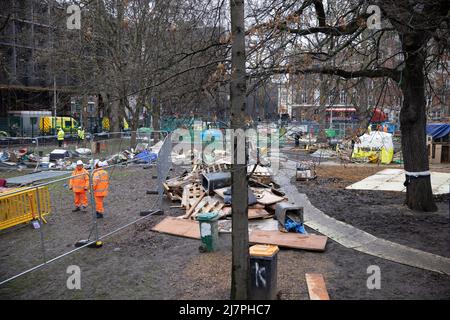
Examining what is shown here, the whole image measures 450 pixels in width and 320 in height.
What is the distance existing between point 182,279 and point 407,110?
24.5 feet

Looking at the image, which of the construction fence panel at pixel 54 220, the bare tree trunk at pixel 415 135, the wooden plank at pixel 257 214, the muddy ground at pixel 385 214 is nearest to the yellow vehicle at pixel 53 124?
the construction fence panel at pixel 54 220

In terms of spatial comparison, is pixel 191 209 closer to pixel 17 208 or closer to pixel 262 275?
pixel 17 208

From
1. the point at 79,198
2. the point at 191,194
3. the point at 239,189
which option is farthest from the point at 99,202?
the point at 239,189

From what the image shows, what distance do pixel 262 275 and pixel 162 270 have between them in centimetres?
231

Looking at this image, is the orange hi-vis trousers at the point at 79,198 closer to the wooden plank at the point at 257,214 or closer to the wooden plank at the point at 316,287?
the wooden plank at the point at 257,214

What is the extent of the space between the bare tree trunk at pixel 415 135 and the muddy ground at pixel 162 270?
3.98 feet

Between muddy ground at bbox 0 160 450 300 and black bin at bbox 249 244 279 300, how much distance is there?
471mm

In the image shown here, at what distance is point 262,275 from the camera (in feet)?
→ 17.6

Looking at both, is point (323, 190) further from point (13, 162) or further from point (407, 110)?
point (13, 162)

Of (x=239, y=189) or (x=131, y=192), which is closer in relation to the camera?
(x=239, y=189)

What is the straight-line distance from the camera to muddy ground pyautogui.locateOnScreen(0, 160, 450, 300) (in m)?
6.02

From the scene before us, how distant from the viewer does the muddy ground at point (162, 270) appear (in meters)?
6.02

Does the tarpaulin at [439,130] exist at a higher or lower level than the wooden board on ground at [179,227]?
higher

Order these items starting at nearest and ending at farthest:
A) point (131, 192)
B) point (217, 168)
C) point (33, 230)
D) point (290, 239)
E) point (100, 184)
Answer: point (290, 239) < point (33, 230) < point (100, 184) < point (131, 192) < point (217, 168)
